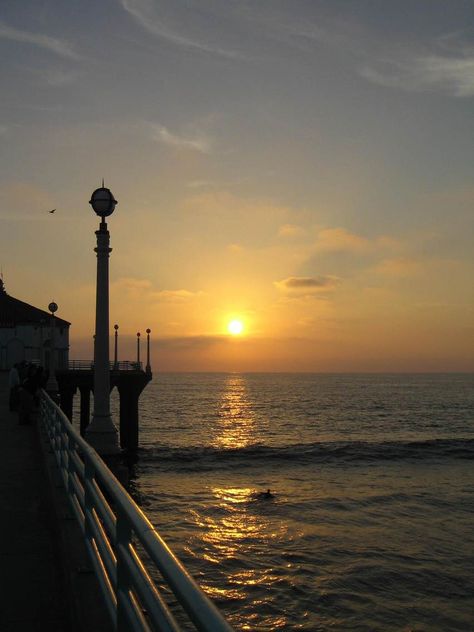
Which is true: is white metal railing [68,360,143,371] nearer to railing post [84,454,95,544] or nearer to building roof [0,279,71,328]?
building roof [0,279,71,328]

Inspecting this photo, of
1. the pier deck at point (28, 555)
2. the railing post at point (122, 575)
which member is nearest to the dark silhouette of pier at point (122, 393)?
the pier deck at point (28, 555)

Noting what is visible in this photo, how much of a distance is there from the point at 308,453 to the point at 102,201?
33822mm

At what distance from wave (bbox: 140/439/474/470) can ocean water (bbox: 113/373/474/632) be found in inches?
3.7

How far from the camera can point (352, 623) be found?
1195 cm

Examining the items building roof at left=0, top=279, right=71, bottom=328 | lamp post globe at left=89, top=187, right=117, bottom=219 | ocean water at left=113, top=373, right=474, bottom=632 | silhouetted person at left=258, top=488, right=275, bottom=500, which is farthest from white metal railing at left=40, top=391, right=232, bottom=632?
building roof at left=0, top=279, right=71, bottom=328

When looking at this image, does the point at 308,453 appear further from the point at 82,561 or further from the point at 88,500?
the point at 88,500

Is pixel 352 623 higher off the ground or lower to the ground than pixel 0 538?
lower

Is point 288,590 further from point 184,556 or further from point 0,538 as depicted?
point 0,538

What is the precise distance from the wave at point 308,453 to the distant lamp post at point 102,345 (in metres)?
25.7

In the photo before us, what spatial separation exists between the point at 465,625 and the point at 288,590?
3756mm

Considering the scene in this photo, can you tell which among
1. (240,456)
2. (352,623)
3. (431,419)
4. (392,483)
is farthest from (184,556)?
(431,419)

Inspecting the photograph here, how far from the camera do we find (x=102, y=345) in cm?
1002

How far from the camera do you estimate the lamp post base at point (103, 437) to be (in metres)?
9.52

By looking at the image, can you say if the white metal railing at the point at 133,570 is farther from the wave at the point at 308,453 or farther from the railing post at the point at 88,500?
the wave at the point at 308,453
